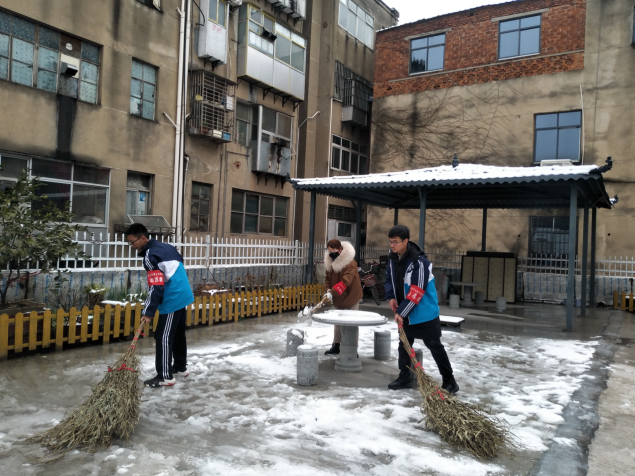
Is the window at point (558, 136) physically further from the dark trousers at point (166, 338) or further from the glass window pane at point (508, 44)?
the dark trousers at point (166, 338)

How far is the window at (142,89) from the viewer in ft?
43.4

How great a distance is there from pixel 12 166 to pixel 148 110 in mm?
3989

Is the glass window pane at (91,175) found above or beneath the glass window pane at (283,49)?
beneath

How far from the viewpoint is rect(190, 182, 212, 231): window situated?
15312 mm

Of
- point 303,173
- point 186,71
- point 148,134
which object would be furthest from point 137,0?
point 303,173

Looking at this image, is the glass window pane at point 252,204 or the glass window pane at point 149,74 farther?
the glass window pane at point 252,204

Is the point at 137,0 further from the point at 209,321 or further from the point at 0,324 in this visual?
the point at 0,324

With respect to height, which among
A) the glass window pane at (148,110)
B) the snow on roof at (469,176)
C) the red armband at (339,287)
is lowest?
the red armband at (339,287)

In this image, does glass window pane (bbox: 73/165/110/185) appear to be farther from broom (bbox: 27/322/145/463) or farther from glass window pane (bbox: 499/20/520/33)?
glass window pane (bbox: 499/20/520/33)

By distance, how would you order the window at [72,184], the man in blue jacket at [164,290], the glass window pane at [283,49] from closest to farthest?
the man in blue jacket at [164,290]
the window at [72,184]
the glass window pane at [283,49]

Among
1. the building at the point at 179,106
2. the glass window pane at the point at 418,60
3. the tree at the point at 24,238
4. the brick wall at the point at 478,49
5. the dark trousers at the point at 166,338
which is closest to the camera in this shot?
the dark trousers at the point at 166,338

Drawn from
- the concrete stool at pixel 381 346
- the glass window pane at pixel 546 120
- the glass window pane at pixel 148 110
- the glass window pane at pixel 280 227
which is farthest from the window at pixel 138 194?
the glass window pane at pixel 546 120

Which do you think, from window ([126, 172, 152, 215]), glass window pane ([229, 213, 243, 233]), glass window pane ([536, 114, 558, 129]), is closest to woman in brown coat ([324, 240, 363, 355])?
window ([126, 172, 152, 215])

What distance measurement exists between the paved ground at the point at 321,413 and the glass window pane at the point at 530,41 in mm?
13668
